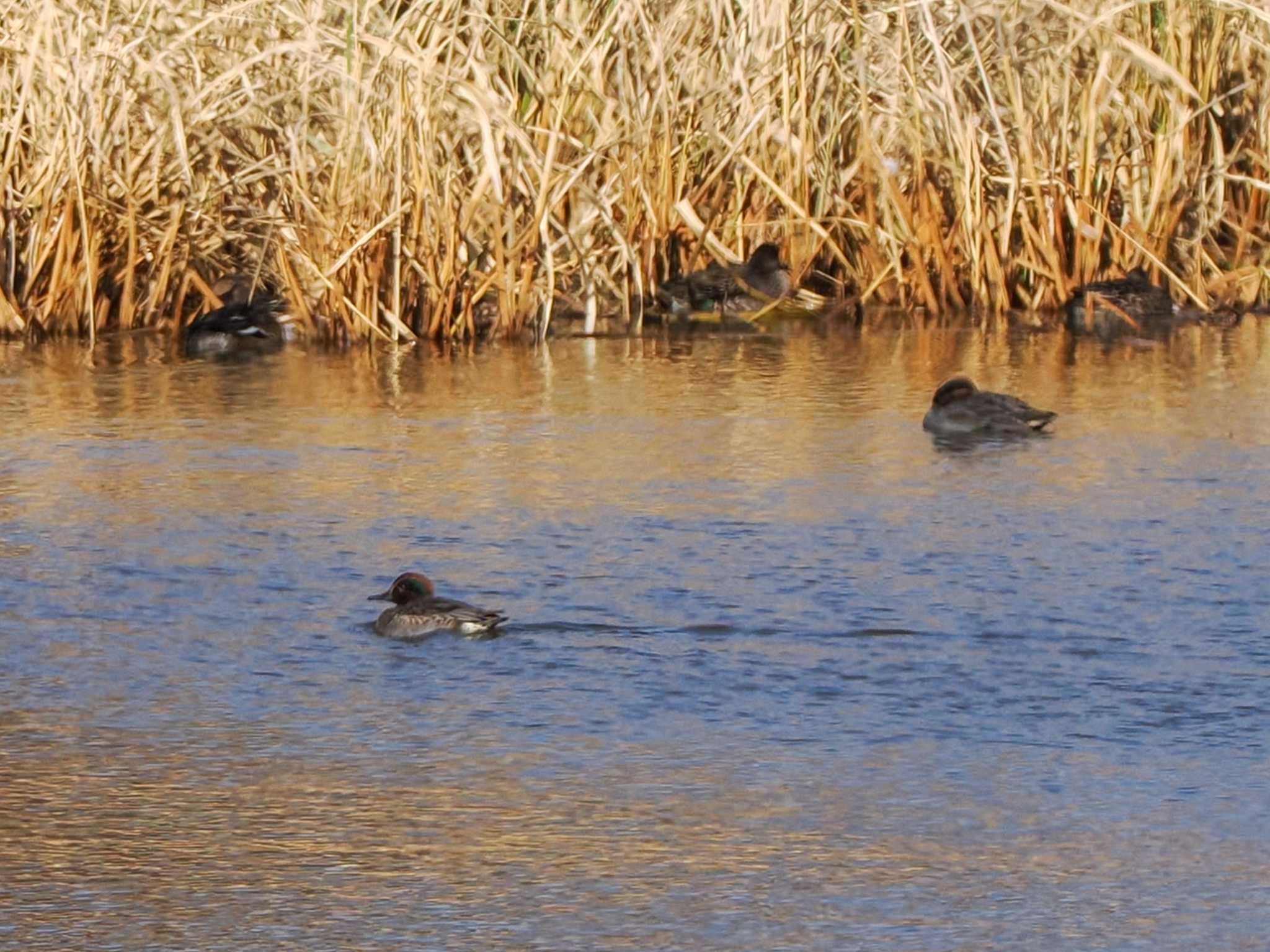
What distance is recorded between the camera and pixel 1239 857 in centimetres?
450

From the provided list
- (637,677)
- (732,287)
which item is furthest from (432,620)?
(732,287)

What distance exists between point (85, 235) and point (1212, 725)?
815cm

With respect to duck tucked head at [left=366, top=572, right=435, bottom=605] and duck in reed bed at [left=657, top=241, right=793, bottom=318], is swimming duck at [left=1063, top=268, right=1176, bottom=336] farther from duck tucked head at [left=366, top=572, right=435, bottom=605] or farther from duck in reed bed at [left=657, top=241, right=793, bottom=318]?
duck tucked head at [left=366, top=572, right=435, bottom=605]

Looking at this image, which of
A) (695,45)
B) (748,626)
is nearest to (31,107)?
(695,45)

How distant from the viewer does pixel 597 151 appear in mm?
12562

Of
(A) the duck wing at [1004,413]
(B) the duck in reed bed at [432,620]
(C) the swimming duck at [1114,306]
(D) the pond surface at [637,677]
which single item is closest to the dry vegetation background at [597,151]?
(C) the swimming duck at [1114,306]

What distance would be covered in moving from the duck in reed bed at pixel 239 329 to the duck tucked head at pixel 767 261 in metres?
2.52

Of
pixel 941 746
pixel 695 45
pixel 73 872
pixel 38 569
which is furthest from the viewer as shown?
pixel 695 45

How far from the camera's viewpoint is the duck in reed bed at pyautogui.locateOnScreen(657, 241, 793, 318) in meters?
13.1

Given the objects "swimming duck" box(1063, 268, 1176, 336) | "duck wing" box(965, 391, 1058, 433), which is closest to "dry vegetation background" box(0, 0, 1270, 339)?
"swimming duck" box(1063, 268, 1176, 336)

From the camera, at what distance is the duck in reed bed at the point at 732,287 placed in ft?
43.1

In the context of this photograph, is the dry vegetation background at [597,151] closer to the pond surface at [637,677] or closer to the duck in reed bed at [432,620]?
the pond surface at [637,677]

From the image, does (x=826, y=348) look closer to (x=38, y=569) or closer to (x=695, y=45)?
(x=695, y=45)

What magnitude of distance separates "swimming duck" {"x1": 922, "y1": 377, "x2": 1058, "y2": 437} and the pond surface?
0.11 meters
